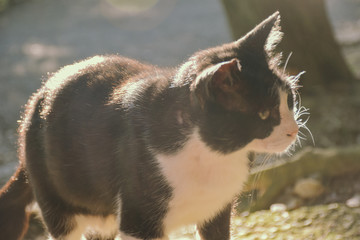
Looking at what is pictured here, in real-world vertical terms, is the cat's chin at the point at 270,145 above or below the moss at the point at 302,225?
above

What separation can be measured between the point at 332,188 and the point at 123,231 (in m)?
2.02

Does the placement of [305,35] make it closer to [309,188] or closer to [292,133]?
[309,188]

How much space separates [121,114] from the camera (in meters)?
2.19

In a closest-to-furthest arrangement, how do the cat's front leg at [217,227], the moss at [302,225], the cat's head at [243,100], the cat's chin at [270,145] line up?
1. the cat's head at [243,100]
2. the cat's chin at [270,145]
3. the cat's front leg at [217,227]
4. the moss at [302,225]

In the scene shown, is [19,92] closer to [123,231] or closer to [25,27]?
[25,27]

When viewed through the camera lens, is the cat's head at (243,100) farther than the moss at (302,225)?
No

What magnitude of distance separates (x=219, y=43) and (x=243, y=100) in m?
3.45

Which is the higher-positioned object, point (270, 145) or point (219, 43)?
point (270, 145)

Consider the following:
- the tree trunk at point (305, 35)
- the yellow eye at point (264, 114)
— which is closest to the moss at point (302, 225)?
the yellow eye at point (264, 114)

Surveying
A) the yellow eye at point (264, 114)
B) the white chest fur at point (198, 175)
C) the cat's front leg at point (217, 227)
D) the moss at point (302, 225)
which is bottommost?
the moss at point (302, 225)

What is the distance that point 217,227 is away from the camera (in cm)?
241

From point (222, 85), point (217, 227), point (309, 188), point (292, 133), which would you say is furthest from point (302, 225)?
point (222, 85)

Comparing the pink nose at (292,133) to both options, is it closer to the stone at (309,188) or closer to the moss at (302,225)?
the moss at (302,225)

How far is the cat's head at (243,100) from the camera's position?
183 centimetres
